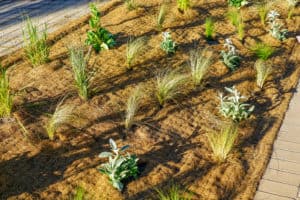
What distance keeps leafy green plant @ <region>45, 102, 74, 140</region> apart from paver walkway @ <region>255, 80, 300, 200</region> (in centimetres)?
236

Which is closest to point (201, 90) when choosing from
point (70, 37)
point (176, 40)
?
point (176, 40)

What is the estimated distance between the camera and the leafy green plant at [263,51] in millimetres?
6528

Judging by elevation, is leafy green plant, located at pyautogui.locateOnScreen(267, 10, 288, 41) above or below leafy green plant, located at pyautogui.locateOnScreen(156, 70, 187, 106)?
above

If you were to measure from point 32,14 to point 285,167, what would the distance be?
634 cm

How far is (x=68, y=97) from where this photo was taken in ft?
17.7

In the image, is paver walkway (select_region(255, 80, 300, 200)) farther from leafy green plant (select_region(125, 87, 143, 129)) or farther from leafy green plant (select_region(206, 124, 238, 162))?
leafy green plant (select_region(125, 87, 143, 129))

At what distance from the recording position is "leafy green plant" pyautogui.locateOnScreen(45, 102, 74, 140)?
467 centimetres

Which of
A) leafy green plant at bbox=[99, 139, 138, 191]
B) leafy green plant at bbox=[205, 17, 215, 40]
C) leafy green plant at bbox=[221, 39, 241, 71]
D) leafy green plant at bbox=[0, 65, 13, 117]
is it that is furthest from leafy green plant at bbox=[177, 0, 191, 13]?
leafy green plant at bbox=[99, 139, 138, 191]

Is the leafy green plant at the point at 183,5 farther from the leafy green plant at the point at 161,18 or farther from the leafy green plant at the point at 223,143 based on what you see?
the leafy green plant at the point at 223,143

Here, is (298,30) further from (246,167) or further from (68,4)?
(68,4)

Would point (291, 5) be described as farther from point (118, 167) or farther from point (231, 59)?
point (118, 167)

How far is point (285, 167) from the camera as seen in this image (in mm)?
4543

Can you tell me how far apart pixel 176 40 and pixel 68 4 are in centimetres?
349

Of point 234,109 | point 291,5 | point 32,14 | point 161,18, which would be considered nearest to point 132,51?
point 161,18
